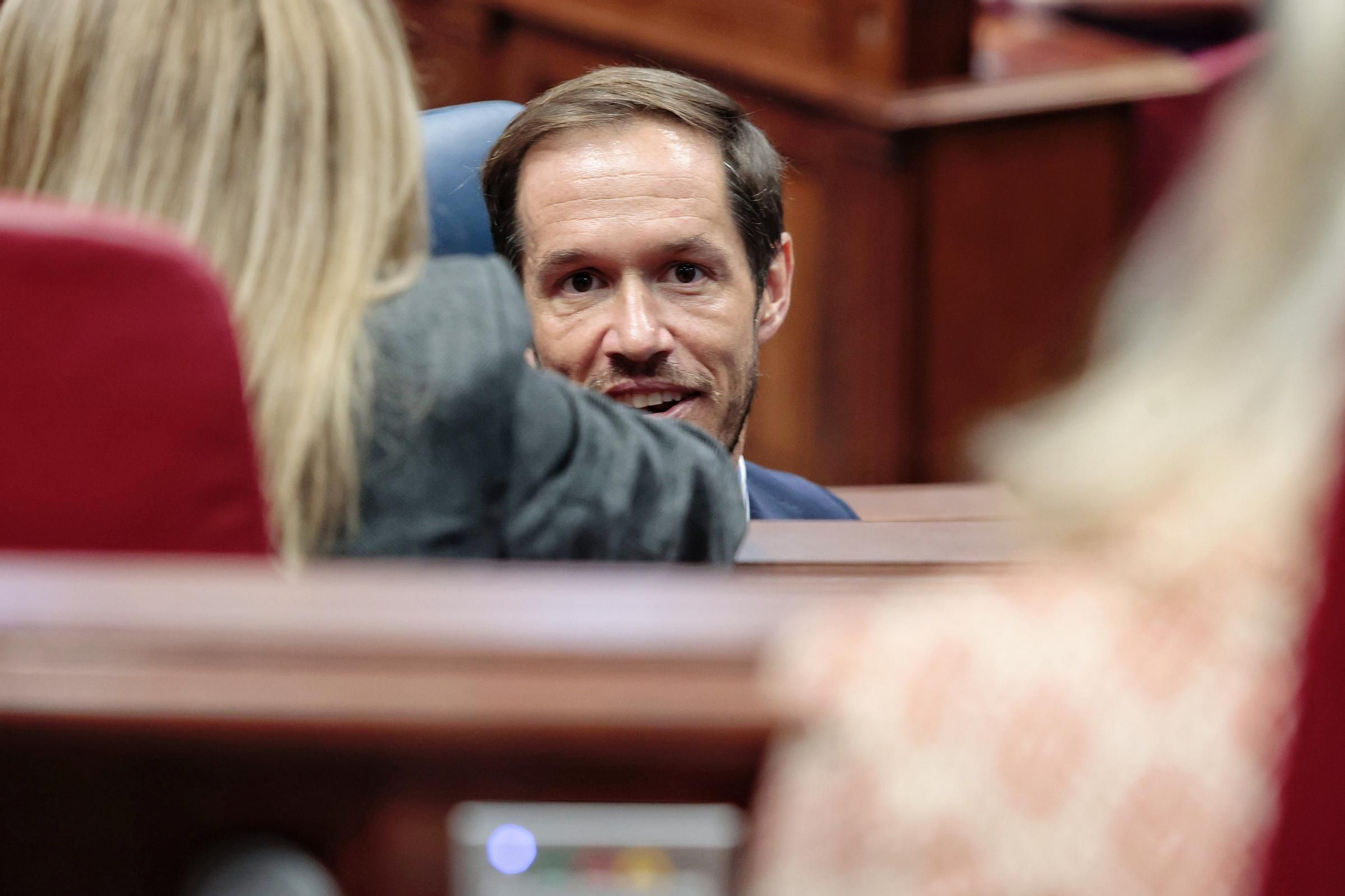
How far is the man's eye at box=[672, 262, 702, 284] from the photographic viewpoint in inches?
55.1

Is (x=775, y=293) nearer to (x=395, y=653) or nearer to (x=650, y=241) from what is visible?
(x=650, y=241)

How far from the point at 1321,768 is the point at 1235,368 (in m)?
0.09

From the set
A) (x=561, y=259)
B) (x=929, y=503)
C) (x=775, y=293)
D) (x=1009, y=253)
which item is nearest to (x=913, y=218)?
(x=1009, y=253)

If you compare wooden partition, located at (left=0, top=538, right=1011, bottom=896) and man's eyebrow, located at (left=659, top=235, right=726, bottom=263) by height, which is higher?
wooden partition, located at (left=0, top=538, right=1011, bottom=896)

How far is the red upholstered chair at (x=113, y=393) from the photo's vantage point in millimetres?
458

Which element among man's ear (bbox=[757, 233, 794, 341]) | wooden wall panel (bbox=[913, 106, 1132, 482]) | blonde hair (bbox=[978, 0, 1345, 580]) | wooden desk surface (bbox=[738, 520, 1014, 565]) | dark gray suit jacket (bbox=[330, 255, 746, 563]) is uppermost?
blonde hair (bbox=[978, 0, 1345, 580])

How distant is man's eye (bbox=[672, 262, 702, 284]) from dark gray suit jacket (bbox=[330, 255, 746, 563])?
0.74 m

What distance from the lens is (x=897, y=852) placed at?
1.12ft

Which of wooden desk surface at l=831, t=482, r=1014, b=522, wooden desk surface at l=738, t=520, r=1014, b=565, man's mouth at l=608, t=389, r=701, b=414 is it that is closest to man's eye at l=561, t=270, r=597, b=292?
man's mouth at l=608, t=389, r=701, b=414

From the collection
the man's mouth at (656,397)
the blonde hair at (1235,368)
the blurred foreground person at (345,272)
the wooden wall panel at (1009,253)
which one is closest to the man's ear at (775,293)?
the man's mouth at (656,397)

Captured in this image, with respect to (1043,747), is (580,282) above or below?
below

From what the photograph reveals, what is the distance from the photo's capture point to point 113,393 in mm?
468

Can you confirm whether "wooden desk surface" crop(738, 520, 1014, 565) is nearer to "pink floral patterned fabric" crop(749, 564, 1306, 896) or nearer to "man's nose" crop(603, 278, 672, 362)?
Result: "pink floral patterned fabric" crop(749, 564, 1306, 896)

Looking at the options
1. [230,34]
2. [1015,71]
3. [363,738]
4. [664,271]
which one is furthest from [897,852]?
[1015,71]
